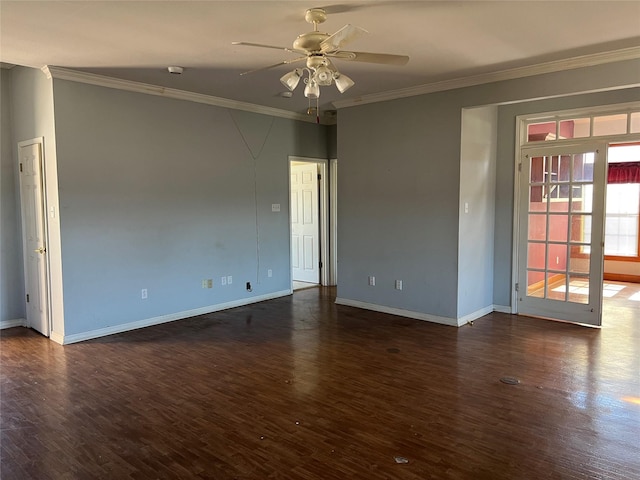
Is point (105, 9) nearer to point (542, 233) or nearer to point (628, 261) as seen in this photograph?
point (542, 233)

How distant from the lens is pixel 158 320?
520cm

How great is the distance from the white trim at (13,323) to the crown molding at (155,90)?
2.78m

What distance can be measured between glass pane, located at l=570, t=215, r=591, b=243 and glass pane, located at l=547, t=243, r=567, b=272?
0.16 m

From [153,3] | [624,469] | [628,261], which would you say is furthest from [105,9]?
[628,261]

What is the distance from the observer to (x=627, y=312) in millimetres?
5629

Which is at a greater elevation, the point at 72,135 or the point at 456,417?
the point at 72,135

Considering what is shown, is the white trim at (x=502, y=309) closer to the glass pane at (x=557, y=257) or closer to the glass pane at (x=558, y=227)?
the glass pane at (x=557, y=257)

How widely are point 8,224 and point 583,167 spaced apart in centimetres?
647

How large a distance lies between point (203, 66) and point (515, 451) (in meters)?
3.97

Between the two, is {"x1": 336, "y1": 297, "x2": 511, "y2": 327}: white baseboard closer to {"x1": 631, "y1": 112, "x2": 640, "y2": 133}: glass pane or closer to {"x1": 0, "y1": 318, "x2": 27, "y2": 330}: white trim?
{"x1": 631, "y1": 112, "x2": 640, "y2": 133}: glass pane

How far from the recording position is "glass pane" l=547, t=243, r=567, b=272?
5133 mm

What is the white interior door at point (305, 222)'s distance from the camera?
7445 mm

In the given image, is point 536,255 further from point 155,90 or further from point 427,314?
point 155,90

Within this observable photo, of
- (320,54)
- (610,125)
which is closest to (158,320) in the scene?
(320,54)
